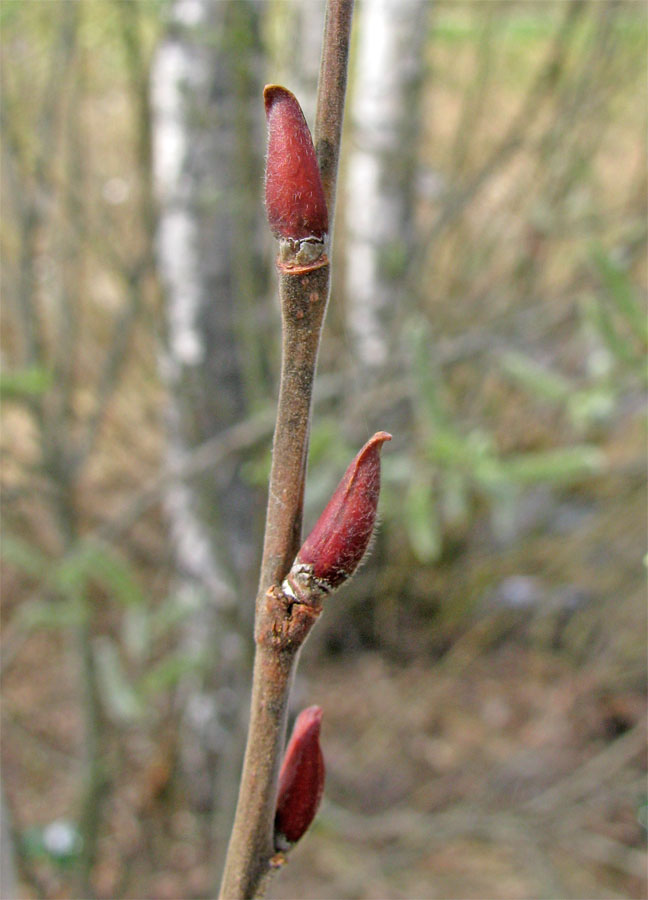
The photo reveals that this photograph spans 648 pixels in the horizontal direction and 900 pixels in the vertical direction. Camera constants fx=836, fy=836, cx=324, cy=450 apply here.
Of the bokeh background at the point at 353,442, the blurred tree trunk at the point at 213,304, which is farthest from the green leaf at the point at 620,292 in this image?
the blurred tree trunk at the point at 213,304

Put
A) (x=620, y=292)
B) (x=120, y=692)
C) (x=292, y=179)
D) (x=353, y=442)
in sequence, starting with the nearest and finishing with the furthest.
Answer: (x=292, y=179)
(x=620, y=292)
(x=120, y=692)
(x=353, y=442)

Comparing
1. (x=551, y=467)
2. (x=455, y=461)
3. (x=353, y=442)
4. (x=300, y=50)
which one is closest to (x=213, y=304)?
(x=353, y=442)

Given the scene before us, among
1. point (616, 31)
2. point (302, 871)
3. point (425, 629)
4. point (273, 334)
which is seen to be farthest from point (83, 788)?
point (616, 31)

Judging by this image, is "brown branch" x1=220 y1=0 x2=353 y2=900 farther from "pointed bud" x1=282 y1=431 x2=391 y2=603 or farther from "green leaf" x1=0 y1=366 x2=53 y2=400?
"green leaf" x1=0 y1=366 x2=53 y2=400

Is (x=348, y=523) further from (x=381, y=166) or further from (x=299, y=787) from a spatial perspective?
Result: (x=381, y=166)

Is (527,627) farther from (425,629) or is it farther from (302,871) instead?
(302,871)

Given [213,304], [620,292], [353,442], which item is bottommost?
[353,442]

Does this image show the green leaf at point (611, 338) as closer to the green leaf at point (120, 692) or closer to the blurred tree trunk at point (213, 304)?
the blurred tree trunk at point (213, 304)
